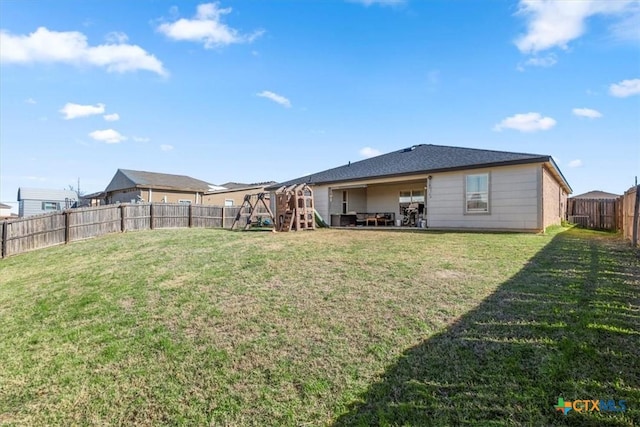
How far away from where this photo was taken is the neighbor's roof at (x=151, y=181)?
2297 cm

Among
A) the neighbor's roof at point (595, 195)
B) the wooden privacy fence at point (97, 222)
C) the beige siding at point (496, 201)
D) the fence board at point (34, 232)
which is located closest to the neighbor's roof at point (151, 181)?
the wooden privacy fence at point (97, 222)

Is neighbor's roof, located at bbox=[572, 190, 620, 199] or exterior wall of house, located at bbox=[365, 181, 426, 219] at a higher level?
neighbor's roof, located at bbox=[572, 190, 620, 199]

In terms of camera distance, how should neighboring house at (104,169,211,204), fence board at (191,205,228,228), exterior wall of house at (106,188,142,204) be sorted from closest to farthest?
fence board at (191,205,228,228) < neighboring house at (104,169,211,204) < exterior wall of house at (106,188,142,204)

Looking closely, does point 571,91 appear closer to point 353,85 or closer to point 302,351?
point 353,85

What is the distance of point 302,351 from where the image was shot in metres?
3.15

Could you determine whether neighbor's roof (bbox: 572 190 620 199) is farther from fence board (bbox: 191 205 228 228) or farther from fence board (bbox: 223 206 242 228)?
fence board (bbox: 191 205 228 228)

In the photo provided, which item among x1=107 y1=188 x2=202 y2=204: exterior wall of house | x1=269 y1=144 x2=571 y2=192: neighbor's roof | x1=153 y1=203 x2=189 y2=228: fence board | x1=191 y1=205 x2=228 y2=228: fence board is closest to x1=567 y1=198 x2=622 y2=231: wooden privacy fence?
x1=269 y1=144 x2=571 y2=192: neighbor's roof

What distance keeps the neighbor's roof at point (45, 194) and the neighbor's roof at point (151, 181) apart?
12290 millimetres

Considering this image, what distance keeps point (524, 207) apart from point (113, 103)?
18214 millimetres

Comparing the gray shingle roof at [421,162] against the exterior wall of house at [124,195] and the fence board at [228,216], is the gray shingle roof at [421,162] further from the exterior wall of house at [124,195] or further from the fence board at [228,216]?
the exterior wall of house at [124,195]

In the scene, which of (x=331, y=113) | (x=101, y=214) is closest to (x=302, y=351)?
(x=101, y=214)

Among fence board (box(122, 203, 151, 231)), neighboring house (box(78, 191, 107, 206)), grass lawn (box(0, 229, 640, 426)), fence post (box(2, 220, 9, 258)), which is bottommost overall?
grass lawn (box(0, 229, 640, 426))

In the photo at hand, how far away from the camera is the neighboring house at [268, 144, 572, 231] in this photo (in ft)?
35.1

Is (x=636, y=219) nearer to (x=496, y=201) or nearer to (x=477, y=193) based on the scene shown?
(x=496, y=201)
